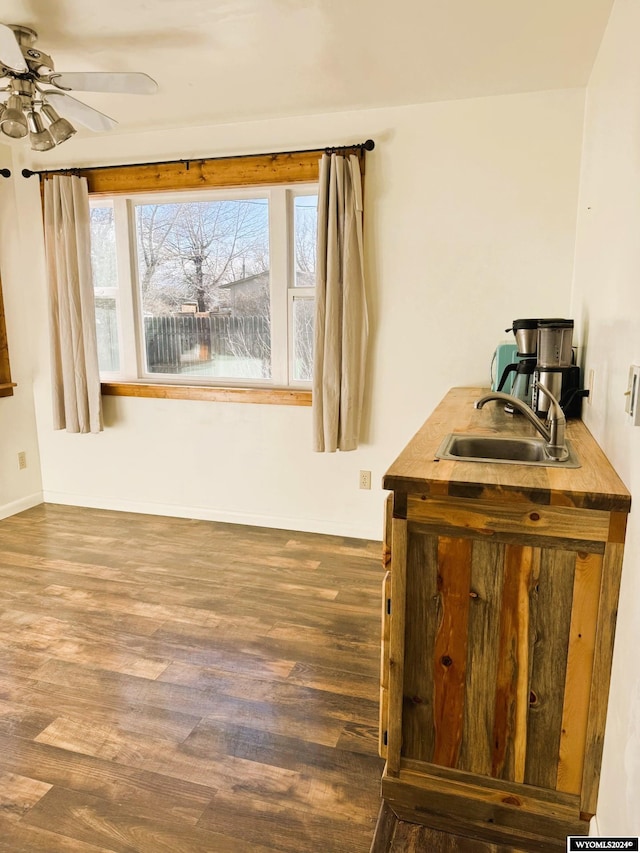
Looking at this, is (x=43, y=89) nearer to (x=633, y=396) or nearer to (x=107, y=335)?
(x=107, y=335)

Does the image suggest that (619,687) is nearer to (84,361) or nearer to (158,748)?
(158,748)

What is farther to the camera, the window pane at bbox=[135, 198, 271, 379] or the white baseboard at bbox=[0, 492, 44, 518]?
the white baseboard at bbox=[0, 492, 44, 518]

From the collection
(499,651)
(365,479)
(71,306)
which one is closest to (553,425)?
(499,651)

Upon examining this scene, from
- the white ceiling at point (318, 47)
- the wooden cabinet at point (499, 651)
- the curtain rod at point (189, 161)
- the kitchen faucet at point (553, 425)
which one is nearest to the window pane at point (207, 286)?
the curtain rod at point (189, 161)

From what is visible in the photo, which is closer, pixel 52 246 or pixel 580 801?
pixel 580 801

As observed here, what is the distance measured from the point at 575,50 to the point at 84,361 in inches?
128

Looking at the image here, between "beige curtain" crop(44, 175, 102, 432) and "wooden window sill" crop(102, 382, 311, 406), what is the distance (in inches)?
6.9

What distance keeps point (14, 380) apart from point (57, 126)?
2152 millimetres

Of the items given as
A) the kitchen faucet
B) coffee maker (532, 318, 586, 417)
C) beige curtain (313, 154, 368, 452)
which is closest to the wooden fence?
beige curtain (313, 154, 368, 452)

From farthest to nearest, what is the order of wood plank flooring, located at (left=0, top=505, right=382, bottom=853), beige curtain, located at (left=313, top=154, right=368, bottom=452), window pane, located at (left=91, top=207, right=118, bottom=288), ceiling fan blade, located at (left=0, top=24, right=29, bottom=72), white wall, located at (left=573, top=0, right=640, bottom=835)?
window pane, located at (left=91, top=207, right=118, bottom=288)
beige curtain, located at (left=313, top=154, right=368, bottom=452)
ceiling fan blade, located at (left=0, top=24, right=29, bottom=72)
wood plank flooring, located at (left=0, top=505, right=382, bottom=853)
white wall, located at (left=573, top=0, right=640, bottom=835)

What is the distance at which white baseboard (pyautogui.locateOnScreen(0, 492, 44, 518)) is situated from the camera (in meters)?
4.06

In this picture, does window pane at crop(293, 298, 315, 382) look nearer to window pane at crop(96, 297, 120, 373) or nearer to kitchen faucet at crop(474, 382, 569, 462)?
window pane at crop(96, 297, 120, 373)

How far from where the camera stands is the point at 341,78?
2.78 metres

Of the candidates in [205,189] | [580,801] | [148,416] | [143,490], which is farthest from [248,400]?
[580,801]
